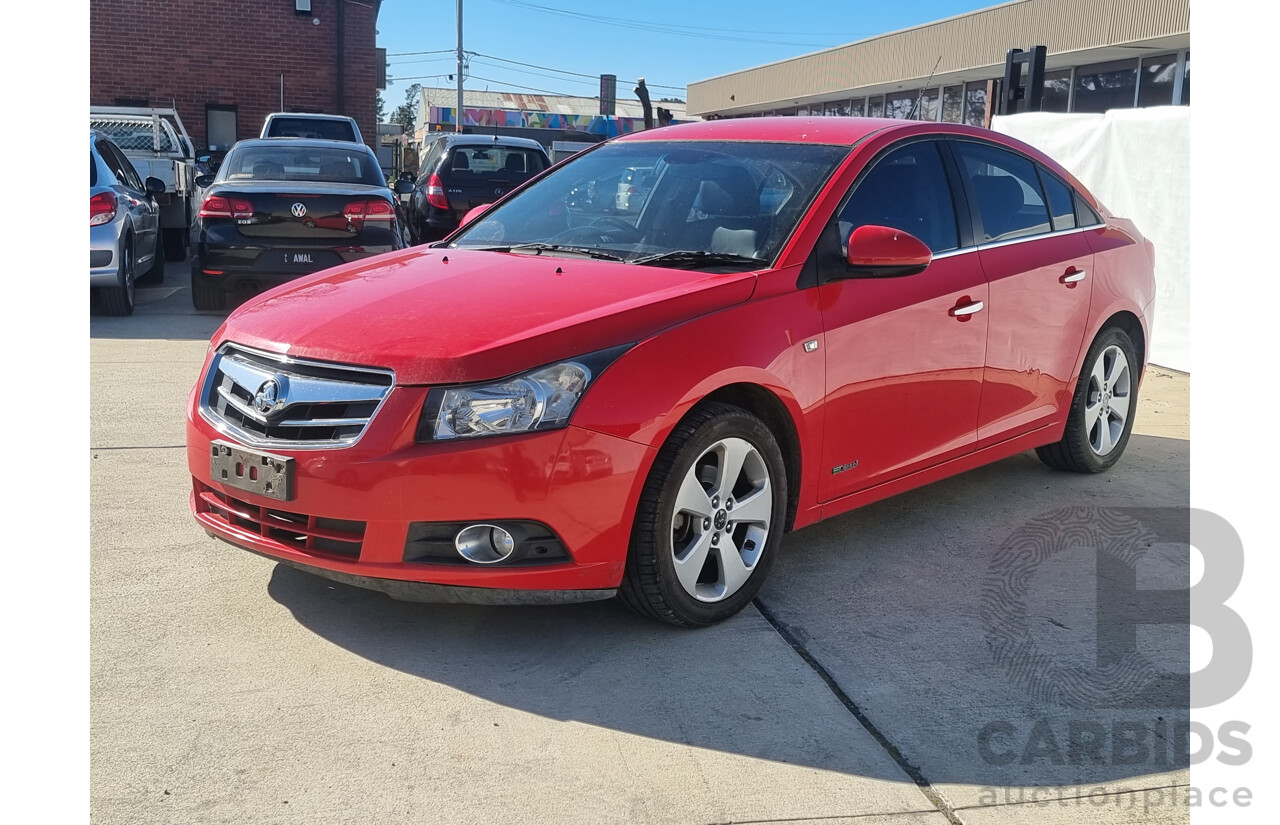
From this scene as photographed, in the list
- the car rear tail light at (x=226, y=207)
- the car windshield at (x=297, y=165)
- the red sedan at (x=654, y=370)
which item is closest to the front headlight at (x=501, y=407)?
the red sedan at (x=654, y=370)

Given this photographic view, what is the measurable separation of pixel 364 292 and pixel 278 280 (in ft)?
20.4

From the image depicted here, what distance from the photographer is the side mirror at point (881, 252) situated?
13.4ft

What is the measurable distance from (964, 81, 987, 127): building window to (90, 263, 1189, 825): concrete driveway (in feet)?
73.1

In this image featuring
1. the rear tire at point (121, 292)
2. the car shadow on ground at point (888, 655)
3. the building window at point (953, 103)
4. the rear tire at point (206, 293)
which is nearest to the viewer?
the car shadow on ground at point (888, 655)

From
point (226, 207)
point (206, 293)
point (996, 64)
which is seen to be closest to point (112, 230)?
point (206, 293)

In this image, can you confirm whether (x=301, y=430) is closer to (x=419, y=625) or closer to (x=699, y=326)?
(x=419, y=625)

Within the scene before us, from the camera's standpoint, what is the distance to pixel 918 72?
84.5 feet

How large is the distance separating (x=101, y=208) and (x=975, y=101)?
808 inches

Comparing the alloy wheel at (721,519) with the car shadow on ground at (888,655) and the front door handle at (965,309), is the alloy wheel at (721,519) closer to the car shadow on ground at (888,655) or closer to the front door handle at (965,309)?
the car shadow on ground at (888,655)

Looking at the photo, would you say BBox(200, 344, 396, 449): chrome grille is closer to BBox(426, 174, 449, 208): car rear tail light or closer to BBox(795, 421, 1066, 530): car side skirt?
BBox(795, 421, 1066, 530): car side skirt

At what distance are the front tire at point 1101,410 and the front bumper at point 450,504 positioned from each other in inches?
121

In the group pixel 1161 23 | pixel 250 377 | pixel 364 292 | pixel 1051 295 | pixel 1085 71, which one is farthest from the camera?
pixel 1085 71

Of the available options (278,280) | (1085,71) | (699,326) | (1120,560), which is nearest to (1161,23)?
(1085,71)

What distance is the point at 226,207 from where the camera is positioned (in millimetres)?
9508
